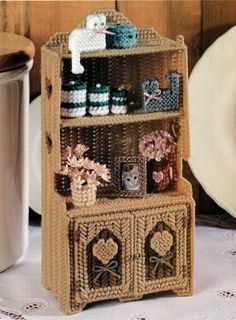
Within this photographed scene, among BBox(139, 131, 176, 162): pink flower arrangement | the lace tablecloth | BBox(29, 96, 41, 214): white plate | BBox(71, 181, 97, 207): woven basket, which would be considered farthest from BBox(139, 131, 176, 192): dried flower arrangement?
BBox(29, 96, 41, 214): white plate

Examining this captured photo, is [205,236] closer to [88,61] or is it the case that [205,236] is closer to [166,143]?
Result: [166,143]

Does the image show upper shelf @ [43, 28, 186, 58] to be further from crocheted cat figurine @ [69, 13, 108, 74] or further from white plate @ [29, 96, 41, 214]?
white plate @ [29, 96, 41, 214]

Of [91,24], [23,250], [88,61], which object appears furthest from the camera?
[23,250]

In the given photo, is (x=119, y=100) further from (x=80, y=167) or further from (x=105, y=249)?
(x=105, y=249)

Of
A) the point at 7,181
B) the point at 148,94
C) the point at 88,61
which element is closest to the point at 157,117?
the point at 148,94

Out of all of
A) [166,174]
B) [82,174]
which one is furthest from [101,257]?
[166,174]

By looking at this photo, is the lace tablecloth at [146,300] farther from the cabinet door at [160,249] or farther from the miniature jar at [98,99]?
the miniature jar at [98,99]
